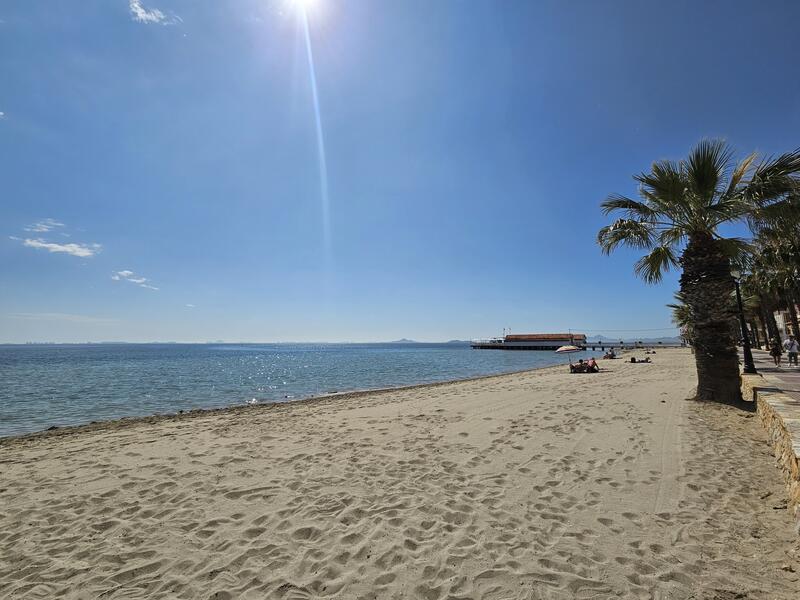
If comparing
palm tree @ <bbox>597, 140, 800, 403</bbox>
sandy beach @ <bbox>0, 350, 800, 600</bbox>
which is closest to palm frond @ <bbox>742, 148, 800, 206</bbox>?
palm tree @ <bbox>597, 140, 800, 403</bbox>

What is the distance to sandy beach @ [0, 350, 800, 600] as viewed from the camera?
3070 millimetres

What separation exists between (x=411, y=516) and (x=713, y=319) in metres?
9.67

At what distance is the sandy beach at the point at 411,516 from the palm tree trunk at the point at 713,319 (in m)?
1.86

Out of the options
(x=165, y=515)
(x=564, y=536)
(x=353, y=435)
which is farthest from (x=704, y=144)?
(x=165, y=515)

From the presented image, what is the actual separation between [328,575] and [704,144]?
1175cm

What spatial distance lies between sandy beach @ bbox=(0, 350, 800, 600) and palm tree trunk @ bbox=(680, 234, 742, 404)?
1858 mm

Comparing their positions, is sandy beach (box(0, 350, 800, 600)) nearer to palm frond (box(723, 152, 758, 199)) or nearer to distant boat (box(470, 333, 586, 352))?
palm frond (box(723, 152, 758, 199))

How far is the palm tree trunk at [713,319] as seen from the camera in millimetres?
9461

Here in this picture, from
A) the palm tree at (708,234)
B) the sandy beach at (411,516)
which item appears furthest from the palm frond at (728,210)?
the sandy beach at (411,516)

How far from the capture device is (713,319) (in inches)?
376

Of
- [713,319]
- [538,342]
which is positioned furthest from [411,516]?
Answer: [538,342]

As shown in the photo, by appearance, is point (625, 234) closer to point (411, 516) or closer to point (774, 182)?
point (774, 182)

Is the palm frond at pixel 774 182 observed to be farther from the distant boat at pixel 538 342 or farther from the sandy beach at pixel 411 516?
the distant boat at pixel 538 342

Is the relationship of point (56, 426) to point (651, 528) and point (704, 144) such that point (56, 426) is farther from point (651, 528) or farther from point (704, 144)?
point (704, 144)
